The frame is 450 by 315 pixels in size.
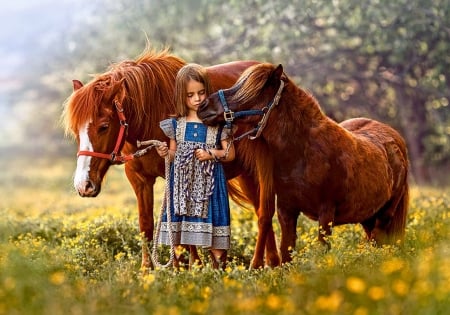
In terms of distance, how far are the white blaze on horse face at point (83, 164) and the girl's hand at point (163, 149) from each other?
50cm

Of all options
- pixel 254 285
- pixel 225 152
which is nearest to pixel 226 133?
pixel 225 152

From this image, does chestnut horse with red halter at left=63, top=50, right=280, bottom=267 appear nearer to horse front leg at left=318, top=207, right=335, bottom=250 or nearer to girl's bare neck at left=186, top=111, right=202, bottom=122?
girl's bare neck at left=186, top=111, right=202, bottom=122

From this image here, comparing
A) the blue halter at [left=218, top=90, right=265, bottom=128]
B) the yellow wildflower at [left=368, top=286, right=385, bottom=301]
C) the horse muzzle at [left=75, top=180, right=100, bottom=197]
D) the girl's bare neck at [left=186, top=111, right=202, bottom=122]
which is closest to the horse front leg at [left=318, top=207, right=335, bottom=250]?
the blue halter at [left=218, top=90, right=265, bottom=128]

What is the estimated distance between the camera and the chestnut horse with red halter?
251 inches

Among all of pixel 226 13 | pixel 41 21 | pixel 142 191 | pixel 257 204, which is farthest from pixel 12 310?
pixel 41 21

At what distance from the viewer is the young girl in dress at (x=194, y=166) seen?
648cm

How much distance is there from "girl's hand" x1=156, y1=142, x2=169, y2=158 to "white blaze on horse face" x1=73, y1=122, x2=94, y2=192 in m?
0.50

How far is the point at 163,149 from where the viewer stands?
21.5ft

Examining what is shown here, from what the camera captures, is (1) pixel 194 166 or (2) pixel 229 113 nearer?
(2) pixel 229 113

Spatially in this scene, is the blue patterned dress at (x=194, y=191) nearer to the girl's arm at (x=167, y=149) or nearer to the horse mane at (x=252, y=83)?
the girl's arm at (x=167, y=149)

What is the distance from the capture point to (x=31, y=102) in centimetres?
3228

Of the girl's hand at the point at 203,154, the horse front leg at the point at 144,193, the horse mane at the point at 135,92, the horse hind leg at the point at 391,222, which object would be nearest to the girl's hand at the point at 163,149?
the girl's hand at the point at 203,154

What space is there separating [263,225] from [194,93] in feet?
5.01

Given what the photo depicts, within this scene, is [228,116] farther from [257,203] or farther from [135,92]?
[257,203]
